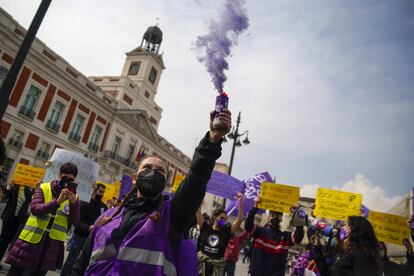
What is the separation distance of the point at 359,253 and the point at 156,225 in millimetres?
2345

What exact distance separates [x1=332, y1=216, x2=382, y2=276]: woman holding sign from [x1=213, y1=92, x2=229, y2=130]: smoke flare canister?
2.21 m

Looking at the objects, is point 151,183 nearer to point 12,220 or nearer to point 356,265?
point 356,265

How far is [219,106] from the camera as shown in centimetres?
180

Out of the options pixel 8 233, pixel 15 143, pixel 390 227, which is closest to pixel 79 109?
pixel 15 143

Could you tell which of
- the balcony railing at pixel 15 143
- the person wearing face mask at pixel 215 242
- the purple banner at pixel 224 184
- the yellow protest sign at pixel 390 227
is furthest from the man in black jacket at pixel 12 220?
the balcony railing at pixel 15 143

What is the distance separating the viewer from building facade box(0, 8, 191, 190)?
24422mm

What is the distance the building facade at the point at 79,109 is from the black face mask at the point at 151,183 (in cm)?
2521

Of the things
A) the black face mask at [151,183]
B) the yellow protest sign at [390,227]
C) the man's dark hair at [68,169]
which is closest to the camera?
the black face mask at [151,183]

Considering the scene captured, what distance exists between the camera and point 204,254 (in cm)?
544

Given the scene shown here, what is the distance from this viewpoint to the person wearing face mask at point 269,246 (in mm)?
5297

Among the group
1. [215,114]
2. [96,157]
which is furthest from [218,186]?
[96,157]

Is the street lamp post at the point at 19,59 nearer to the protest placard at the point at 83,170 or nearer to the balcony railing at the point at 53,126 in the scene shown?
the protest placard at the point at 83,170

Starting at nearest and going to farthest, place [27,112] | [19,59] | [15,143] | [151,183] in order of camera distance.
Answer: [151,183]
[19,59]
[15,143]
[27,112]

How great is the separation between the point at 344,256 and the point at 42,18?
6135mm
